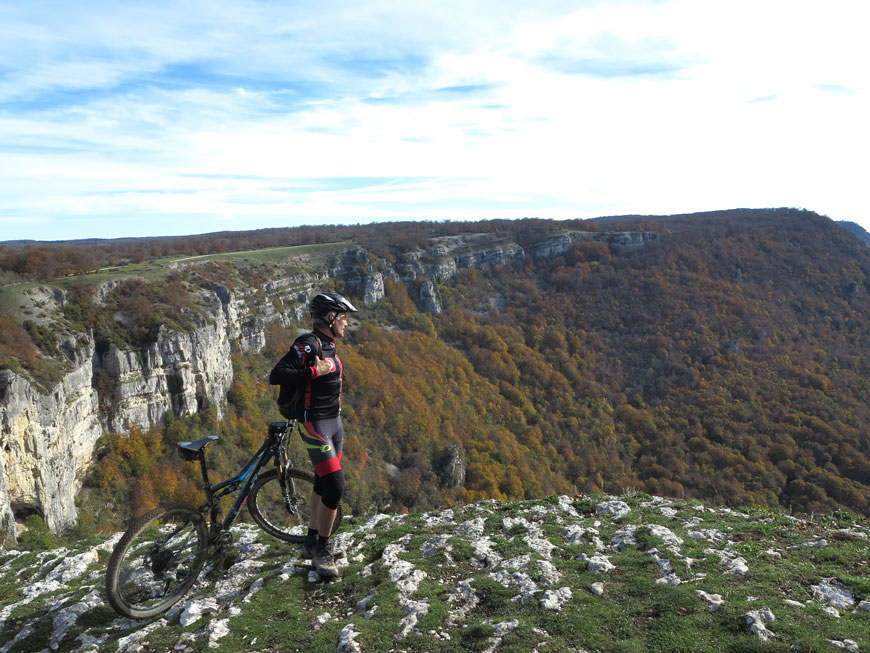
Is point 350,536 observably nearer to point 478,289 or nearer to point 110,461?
point 110,461

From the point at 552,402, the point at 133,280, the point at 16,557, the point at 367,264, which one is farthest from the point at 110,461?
the point at 552,402

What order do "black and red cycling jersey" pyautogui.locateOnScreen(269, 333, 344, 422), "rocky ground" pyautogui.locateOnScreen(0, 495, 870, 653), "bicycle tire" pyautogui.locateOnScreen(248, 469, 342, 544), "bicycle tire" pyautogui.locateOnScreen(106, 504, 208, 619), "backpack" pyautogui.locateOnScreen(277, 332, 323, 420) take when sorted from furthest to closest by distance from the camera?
"bicycle tire" pyautogui.locateOnScreen(248, 469, 342, 544) → "backpack" pyautogui.locateOnScreen(277, 332, 323, 420) → "black and red cycling jersey" pyautogui.locateOnScreen(269, 333, 344, 422) → "bicycle tire" pyautogui.locateOnScreen(106, 504, 208, 619) → "rocky ground" pyautogui.locateOnScreen(0, 495, 870, 653)

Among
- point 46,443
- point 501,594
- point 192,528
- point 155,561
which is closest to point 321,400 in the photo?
point 192,528

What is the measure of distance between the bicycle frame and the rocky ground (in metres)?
0.65

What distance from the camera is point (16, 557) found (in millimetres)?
8586

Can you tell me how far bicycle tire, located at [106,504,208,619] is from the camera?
524 cm

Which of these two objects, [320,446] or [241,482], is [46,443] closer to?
[241,482]

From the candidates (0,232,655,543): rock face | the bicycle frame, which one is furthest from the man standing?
(0,232,655,543): rock face

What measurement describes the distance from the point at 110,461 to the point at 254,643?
3942cm

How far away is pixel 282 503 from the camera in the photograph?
22.2 ft

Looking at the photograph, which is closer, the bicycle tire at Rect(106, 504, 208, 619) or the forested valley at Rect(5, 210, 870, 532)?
the bicycle tire at Rect(106, 504, 208, 619)

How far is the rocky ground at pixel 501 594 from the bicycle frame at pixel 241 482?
649mm

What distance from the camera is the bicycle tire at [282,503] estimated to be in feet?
21.4

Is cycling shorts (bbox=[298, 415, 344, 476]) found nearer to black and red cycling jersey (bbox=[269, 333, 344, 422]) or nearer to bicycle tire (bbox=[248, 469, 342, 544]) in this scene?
black and red cycling jersey (bbox=[269, 333, 344, 422])
